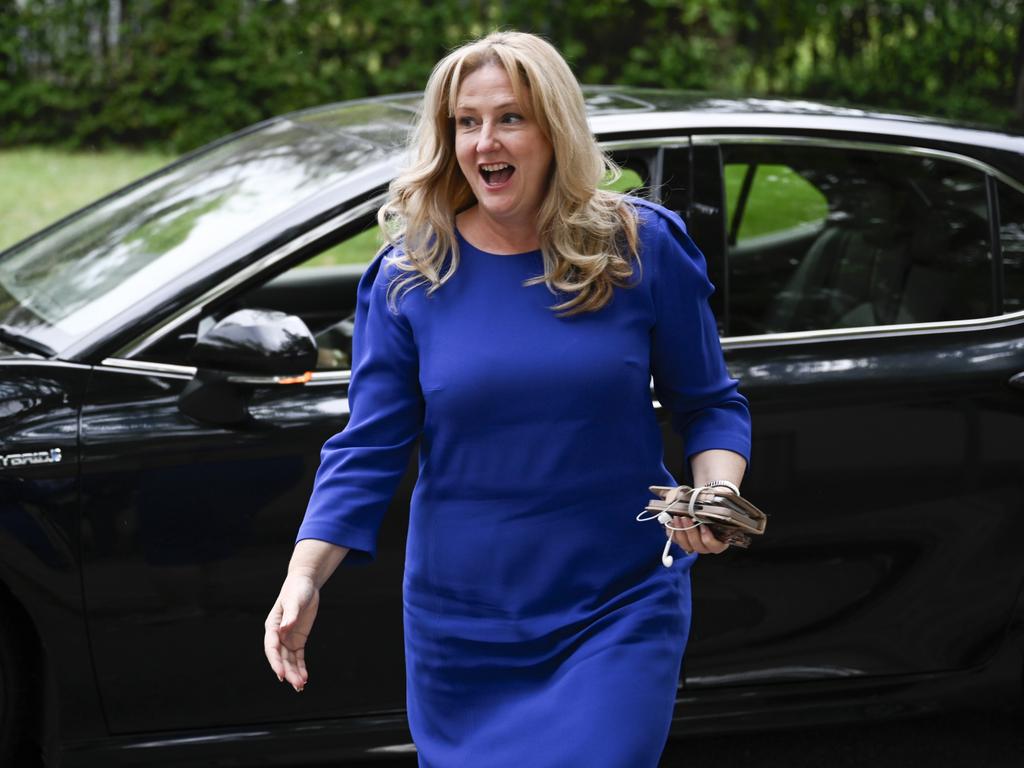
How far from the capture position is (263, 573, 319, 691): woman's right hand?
218 centimetres

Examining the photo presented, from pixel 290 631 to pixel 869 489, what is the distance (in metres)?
1.64

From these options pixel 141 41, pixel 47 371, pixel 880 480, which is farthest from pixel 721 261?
pixel 141 41

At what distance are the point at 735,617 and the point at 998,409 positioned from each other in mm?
783

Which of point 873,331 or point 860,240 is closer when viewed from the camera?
point 873,331

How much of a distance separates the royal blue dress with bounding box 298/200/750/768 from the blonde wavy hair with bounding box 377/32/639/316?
3 cm

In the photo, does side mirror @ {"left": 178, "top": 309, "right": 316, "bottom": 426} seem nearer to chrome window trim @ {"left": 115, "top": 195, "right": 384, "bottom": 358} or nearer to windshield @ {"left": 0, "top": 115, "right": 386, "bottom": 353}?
chrome window trim @ {"left": 115, "top": 195, "right": 384, "bottom": 358}

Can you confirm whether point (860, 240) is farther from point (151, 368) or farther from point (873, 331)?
point (151, 368)

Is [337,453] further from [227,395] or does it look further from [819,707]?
[819,707]

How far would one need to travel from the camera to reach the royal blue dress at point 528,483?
225 cm

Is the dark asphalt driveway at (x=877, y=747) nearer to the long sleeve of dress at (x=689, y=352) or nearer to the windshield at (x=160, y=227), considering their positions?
the long sleeve of dress at (x=689, y=352)

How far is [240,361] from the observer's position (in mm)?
3068

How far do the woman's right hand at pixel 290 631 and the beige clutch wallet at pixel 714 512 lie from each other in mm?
552

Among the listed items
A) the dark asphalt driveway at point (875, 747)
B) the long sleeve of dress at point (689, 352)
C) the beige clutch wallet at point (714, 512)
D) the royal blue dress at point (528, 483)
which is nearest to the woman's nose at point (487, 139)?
the royal blue dress at point (528, 483)

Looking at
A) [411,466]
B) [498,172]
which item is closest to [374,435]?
[498,172]
